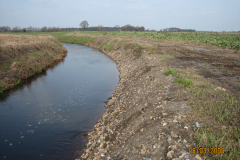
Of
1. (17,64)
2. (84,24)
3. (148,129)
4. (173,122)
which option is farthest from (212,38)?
(84,24)

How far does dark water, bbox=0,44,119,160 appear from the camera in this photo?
8.39 metres

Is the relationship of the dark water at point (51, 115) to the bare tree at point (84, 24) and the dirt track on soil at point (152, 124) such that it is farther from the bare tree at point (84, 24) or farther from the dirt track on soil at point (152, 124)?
the bare tree at point (84, 24)

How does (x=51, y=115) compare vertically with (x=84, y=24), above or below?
below

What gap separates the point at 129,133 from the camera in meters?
7.77

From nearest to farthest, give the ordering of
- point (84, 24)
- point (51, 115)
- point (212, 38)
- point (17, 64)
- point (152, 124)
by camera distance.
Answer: point (152, 124), point (51, 115), point (17, 64), point (212, 38), point (84, 24)

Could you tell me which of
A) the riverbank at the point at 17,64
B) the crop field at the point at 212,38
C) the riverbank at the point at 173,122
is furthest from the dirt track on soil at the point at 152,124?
the crop field at the point at 212,38

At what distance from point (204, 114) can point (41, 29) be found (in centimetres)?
14287

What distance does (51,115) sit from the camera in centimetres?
1148

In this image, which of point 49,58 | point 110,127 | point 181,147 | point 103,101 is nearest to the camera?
point 181,147

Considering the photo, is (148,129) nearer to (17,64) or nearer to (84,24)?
(17,64)

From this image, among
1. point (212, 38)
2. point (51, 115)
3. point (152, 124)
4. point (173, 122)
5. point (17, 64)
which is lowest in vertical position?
point (51, 115)

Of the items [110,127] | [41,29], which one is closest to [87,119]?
[110,127]

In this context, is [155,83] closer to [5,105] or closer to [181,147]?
[181,147]

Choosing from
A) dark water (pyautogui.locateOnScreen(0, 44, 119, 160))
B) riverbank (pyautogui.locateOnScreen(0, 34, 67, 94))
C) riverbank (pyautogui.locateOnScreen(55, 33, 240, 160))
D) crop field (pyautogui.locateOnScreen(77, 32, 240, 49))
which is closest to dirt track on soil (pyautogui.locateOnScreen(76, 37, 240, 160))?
riverbank (pyautogui.locateOnScreen(55, 33, 240, 160))
